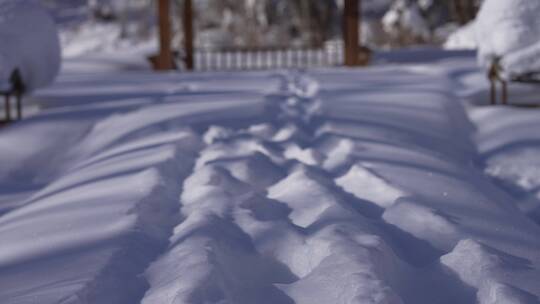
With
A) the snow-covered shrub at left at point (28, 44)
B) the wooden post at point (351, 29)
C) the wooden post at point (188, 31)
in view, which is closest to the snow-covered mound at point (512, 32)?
the snow-covered shrub at left at point (28, 44)

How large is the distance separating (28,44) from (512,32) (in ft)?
20.9

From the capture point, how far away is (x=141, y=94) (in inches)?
432

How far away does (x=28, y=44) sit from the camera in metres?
9.30

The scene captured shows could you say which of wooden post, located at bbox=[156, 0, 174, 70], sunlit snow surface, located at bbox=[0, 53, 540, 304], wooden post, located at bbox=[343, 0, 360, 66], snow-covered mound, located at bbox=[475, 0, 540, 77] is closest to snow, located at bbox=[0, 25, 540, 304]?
sunlit snow surface, located at bbox=[0, 53, 540, 304]

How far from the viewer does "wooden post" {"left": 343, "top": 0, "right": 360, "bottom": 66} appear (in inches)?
639

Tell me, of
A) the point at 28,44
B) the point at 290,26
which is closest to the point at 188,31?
Result: the point at 28,44

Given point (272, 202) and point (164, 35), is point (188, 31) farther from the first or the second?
point (272, 202)

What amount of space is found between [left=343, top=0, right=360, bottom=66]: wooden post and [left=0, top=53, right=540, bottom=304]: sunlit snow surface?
6.94 meters

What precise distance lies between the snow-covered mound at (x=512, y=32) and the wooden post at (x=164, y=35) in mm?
8557

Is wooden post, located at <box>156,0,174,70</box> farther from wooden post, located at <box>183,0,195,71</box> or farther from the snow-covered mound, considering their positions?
the snow-covered mound

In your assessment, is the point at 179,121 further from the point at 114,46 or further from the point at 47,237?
the point at 114,46

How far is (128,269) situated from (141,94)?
7.85 metres

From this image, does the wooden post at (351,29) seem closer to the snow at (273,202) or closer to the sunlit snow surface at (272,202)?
the snow at (273,202)

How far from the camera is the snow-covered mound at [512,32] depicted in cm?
866
